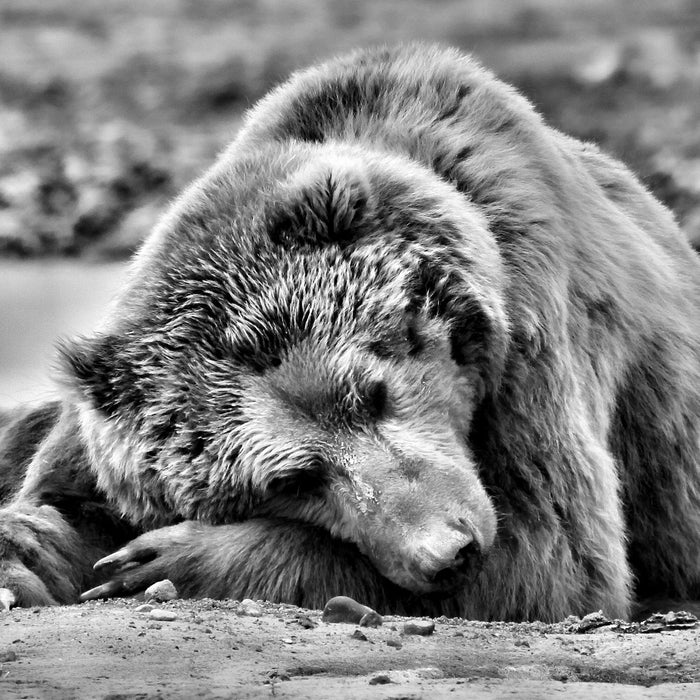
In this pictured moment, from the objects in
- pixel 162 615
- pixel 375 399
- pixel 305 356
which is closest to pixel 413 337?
pixel 375 399

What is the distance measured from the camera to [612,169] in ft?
20.8

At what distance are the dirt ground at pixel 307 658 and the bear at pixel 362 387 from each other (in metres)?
0.49

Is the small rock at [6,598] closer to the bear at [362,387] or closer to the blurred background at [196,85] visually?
the bear at [362,387]

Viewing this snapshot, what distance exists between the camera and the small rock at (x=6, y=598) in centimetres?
428

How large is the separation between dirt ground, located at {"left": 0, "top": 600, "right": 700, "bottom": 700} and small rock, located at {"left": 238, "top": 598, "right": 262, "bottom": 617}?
0.03 m

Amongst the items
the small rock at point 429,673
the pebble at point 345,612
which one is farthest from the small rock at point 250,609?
the small rock at point 429,673

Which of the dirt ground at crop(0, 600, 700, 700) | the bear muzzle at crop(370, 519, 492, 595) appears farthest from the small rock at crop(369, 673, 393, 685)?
the bear muzzle at crop(370, 519, 492, 595)

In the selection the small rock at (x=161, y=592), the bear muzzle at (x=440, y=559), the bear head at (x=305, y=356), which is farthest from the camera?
the bear head at (x=305, y=356)

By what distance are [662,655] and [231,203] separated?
7.38ft

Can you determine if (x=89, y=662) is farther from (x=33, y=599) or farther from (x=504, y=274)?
(x=504, y=274)

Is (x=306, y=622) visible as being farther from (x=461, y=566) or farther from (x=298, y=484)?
(x=298, y=484)

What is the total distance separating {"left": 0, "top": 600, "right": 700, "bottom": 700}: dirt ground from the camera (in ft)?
10.2

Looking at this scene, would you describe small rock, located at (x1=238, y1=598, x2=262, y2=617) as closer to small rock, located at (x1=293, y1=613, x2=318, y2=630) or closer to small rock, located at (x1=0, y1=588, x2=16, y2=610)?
small rock, located at (x1=293, y1=613, x2=318, y2=630)

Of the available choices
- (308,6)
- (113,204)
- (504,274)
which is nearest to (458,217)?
(504,274)
